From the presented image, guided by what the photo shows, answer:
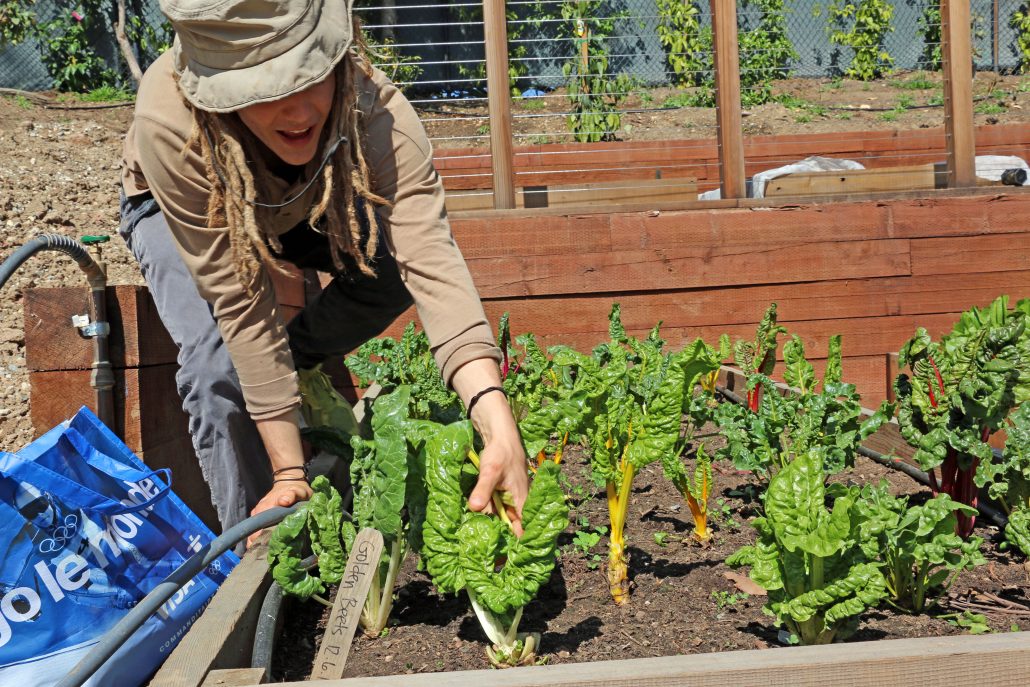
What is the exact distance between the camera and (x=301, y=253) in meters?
2.48

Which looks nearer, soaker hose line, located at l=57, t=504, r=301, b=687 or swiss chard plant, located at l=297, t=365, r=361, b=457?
soaker hose line, located at l=57, t=504, r=301, b=687

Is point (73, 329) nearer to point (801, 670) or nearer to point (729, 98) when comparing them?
point (801, 670)

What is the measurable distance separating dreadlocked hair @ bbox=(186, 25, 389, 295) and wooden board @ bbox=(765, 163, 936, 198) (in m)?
2.68

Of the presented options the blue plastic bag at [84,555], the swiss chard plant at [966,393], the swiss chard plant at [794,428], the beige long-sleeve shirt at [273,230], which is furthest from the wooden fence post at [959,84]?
the blue plastic bag at [84,555]

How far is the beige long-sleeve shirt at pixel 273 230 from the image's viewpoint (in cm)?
174

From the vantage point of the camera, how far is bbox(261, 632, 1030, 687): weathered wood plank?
1.11m

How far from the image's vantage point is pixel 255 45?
4.91 feet

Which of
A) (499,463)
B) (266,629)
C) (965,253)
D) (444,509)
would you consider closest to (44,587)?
(266,629)


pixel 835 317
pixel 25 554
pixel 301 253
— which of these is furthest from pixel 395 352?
pixel 835 317

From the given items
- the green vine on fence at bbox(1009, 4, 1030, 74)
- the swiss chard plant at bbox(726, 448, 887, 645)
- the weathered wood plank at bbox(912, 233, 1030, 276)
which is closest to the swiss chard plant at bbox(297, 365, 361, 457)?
the swiss chard plant at bbox(726, 448, 887, 645)

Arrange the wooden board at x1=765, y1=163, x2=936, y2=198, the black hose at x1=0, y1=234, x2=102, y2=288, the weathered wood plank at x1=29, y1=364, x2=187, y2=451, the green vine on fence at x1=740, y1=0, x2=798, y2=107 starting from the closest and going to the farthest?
the black hose at x1=0, y1=234, x2=102, y2=288 < the weathered wood plank at x1=29, y1=364, x2=187, y2=451 < the wooden board at x1=765, y1=163, x2=936, y2=198 < the green vine on fence at x1=740, y1=0, x2=798, y2=107

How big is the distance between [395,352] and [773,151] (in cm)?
490

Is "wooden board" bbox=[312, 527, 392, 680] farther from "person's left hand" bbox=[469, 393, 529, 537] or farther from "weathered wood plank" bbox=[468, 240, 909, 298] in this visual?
"weathered wood plank" bbox=[468, 240, 909, 298]

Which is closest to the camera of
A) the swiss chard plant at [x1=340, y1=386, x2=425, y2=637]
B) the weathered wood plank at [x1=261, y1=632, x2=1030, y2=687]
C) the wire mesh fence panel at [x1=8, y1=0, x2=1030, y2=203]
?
the weathered wood plank at [x1=261, y1=632, x2=1030, y2=687]
